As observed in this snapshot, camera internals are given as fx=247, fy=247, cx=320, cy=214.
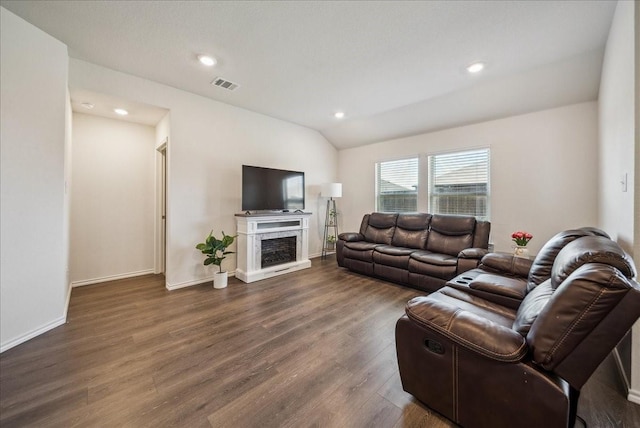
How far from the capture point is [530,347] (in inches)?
43.2

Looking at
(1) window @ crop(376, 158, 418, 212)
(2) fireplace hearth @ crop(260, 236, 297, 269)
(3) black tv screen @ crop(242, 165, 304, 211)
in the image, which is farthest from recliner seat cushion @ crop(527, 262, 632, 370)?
(1) window @ crop(376, 158, 418, 212)

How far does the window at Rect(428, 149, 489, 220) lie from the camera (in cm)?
407

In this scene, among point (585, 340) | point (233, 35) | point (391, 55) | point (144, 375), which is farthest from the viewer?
point (391, 55)

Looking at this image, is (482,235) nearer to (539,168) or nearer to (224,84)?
(539,168)

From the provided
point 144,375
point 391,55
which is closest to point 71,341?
point 144,375

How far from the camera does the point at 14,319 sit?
6.97 ft

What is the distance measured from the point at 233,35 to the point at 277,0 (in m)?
0.63

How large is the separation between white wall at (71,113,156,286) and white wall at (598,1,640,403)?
5.50 m

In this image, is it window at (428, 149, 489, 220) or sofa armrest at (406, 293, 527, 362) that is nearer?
sofa armrest at (406, 293, 527, 362)

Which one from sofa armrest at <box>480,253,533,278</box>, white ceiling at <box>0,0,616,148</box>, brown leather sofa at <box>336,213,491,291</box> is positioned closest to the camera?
white ceiling at <box>0,0,616,148</box>

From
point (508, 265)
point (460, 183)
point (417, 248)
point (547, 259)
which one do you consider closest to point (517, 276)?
point (508, 265)

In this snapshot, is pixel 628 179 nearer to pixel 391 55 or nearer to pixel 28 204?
pixel 391 55

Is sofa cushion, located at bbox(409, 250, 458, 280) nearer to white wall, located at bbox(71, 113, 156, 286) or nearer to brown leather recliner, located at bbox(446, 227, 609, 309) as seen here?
brown leather recliner, located at bbox(446, 227, 609, 309)

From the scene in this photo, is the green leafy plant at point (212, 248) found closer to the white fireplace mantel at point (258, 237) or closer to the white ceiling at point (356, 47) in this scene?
the white fireplace mantel at point (258, 237)
